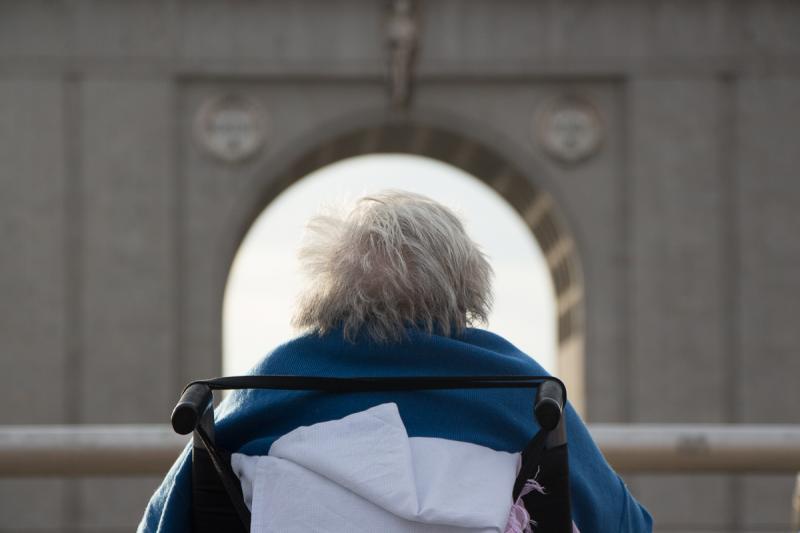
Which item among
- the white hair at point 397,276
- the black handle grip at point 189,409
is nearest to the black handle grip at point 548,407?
the white hair at point 397,276

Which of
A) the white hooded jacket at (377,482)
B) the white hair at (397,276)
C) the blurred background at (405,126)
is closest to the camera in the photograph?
the white hooded jacket at (377,482)

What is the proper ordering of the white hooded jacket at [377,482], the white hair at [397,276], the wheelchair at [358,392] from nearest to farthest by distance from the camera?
1. the white hooded jacket at [377,482]
2. the wheelchair at [358,392]
3. the white hair at [397,276]

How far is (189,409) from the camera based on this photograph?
6.93 feet

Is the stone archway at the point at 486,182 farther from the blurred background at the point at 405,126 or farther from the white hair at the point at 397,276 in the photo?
the white hair at the point at 397,276

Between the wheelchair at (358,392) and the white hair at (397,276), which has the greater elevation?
the white hair at (397,276)

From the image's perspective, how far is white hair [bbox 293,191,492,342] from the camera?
2273 millimetres

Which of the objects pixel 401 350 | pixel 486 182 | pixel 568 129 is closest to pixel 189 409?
pixel 401 350

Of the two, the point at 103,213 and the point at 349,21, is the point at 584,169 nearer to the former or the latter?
the point at 349,21

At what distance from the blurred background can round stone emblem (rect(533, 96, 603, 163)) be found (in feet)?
0.10

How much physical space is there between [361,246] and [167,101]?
16.2 metres

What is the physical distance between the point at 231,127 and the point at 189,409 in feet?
54.1

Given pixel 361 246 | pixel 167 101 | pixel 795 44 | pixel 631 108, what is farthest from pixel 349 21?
pixel 361 246

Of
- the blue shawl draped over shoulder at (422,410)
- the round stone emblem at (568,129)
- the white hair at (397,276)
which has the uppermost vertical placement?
the round stone emblem at (568,129)

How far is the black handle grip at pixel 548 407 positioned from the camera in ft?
6.72
